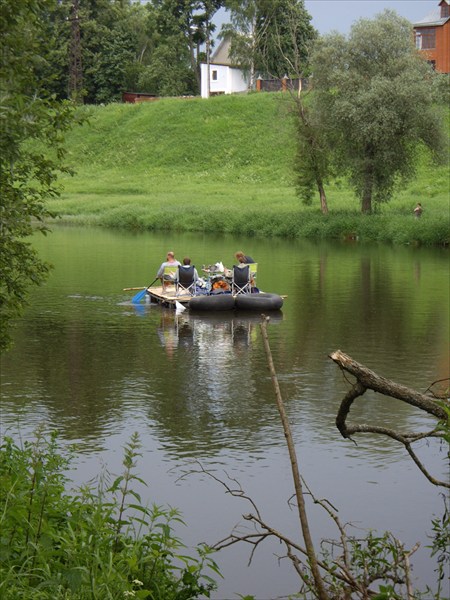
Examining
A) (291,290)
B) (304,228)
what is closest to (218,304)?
(291,290)

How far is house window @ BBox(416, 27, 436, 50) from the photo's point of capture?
295 feet

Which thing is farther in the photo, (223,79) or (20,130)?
(223,79)

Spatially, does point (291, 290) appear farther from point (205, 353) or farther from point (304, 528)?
point (304, 528)

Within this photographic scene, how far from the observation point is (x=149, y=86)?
105188mm

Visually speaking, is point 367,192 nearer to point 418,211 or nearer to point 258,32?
point 418,211

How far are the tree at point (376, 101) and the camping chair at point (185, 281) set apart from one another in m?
22.5

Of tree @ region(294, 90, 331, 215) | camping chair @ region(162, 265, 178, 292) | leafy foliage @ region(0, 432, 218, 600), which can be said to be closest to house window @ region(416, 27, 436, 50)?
tree @ region(294, 90, 331, 215)

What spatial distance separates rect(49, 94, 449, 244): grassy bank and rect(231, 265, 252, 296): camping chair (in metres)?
20.4

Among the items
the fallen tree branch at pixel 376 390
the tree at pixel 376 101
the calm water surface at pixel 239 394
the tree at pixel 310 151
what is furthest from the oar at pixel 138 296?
the tree at pixel 310 151

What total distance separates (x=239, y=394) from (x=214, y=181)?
2250 inches

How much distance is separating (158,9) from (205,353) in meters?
90.9

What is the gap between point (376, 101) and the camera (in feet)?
157

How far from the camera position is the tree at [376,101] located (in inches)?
1885

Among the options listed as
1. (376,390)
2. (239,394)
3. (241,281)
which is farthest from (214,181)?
(376,390)
